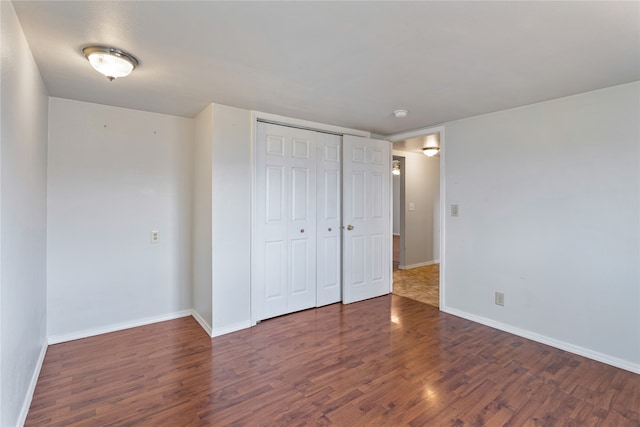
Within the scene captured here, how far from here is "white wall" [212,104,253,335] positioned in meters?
3.03

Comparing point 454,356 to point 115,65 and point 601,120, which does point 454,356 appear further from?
point 115,65

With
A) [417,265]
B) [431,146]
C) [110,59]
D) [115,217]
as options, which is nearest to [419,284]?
[417,265]

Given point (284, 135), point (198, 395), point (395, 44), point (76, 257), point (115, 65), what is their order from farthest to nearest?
point (284, 135) → point (76, 257) → point (198, 395) → point (115, 65) → point (395, 44)

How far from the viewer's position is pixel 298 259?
3654mm

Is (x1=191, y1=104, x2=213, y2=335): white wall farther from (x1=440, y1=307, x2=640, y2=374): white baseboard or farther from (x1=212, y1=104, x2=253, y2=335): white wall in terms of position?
(x1=440, y1=307, x2=640, y2=374): white baseboard

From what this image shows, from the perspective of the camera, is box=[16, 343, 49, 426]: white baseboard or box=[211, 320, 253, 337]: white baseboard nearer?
box=[16, 343, 49, 426]: white baseboard

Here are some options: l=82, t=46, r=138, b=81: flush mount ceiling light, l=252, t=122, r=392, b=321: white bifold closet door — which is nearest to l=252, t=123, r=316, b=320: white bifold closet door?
l=252, t=122, r=392, b=321: white bifold closet door

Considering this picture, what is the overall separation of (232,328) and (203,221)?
111cm

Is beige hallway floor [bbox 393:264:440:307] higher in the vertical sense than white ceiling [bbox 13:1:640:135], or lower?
lower

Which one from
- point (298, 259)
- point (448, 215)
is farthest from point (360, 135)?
point (298, 259)

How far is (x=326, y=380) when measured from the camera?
228 centimetres

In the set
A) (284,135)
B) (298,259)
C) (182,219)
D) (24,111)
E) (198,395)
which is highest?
(284,135)

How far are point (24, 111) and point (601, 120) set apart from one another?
162 inches

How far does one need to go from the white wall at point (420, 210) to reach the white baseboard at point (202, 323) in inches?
151
